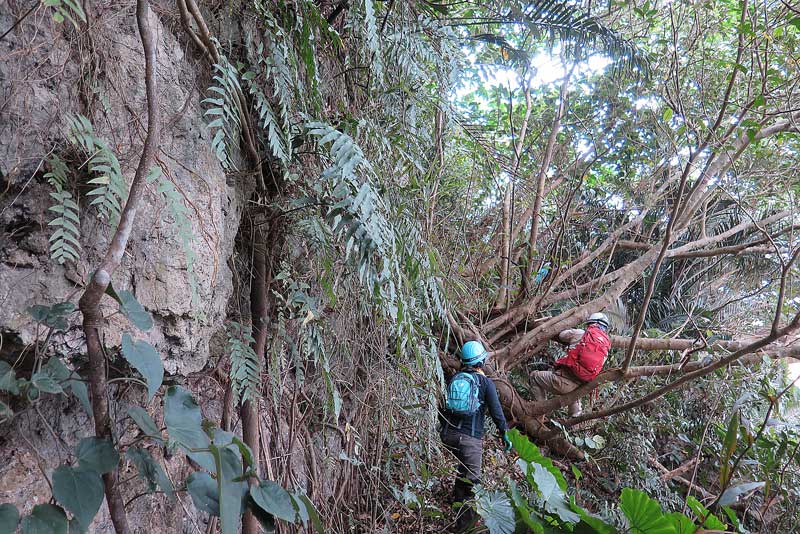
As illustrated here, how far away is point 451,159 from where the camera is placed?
3926 mm

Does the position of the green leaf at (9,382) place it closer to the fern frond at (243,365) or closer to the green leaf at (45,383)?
the green leaf at (45,383)

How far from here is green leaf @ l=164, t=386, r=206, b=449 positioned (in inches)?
42.8

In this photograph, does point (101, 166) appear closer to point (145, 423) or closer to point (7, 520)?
point (145, 423)

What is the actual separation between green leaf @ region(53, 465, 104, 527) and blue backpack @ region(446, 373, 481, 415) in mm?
3474

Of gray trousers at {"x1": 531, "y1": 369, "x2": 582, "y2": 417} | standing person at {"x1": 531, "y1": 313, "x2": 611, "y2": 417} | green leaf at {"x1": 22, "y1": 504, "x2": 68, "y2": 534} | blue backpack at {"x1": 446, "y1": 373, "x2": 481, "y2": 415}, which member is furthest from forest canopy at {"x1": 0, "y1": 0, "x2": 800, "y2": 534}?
blue backpack at {"x1": 446, "y1": 373, "x2": 481, "y2": 415}

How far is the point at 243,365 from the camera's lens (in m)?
2.06

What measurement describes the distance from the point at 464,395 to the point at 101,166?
3398mm

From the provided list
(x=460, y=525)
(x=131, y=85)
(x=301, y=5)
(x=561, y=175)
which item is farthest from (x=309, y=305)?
(x=561, y=175)

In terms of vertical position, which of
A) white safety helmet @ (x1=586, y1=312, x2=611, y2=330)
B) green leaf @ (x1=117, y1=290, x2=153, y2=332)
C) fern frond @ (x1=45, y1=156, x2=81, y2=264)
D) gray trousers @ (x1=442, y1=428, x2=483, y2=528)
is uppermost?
fern frond @ (x1=45, y1=156, x2=81, y2=264)

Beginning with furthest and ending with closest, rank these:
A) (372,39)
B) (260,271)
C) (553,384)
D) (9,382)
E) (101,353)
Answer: (553,384) → (260,271) → (372,39) → (101,353) → (9,382)

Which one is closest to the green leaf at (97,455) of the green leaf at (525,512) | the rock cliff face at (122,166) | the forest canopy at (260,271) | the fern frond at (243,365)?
the forest canopy at (260,271)

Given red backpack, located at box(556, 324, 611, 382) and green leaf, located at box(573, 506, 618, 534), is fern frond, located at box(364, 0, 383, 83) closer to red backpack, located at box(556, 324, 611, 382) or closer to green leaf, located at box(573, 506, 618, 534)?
green leaf, located at box(573, 506, 618, 534)

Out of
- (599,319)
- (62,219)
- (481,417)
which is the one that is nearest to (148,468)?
(62,219)

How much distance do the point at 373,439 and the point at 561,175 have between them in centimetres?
354
